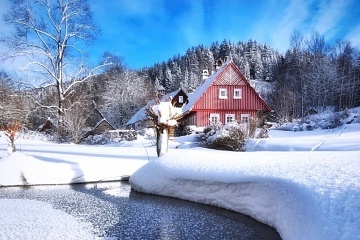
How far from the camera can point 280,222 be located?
5352mm

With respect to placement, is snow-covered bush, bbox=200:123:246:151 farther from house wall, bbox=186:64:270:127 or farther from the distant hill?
the distant hill

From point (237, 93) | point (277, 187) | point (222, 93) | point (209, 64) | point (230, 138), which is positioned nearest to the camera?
point (277, 187)

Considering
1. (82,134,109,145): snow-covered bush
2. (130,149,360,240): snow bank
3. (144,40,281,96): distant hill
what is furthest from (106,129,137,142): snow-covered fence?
(144,40,281,96): distant hill

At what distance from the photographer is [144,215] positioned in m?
6.92

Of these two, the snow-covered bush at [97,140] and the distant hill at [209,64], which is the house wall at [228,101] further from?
the distant hill at [209,64]

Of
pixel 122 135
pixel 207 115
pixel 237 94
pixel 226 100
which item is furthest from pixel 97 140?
pixel 237 94

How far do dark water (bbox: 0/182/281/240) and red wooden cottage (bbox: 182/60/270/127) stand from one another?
19991mm

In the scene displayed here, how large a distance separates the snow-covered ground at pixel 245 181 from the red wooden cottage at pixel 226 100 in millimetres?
16054

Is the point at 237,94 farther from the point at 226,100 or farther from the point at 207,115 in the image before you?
the point at 207,115

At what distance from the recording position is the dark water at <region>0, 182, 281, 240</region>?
221 inches

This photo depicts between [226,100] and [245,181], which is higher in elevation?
[226,100]

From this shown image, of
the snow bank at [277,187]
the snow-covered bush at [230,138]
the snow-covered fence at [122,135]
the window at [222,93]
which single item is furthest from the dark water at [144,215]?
the window at [222,93]

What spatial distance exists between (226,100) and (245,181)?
76.2 ft

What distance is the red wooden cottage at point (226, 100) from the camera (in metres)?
29.4
